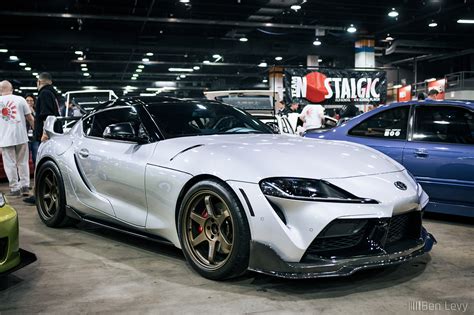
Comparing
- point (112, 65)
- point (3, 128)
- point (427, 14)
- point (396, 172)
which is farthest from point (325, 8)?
point (112, 65)

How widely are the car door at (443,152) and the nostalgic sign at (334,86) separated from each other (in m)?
5.27

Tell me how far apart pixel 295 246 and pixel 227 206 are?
0.50 metres

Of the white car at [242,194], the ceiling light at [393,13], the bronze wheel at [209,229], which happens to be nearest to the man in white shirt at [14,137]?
the white car at [242,194]

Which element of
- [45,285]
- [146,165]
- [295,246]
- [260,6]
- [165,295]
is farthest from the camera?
[260,6]

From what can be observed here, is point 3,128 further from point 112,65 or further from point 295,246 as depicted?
point 112,65

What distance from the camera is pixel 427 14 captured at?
17.0 metres

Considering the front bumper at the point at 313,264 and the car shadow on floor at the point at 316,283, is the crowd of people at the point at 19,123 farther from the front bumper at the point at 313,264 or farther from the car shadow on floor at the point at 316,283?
the front bumper at the point at 313,264

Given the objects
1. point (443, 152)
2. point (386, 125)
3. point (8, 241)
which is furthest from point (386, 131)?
point (8, 241)

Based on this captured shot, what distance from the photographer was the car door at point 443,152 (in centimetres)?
453

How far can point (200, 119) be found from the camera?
3.96 meters

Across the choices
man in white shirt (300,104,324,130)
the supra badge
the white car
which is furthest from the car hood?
man in white shirt (300,104,324,130)

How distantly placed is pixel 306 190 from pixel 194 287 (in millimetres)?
933

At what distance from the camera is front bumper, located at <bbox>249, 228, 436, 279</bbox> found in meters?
2.70

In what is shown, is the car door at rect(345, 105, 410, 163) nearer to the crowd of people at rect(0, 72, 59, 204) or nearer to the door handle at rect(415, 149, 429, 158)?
the door handle at rect(415, 149, 429, 158)
